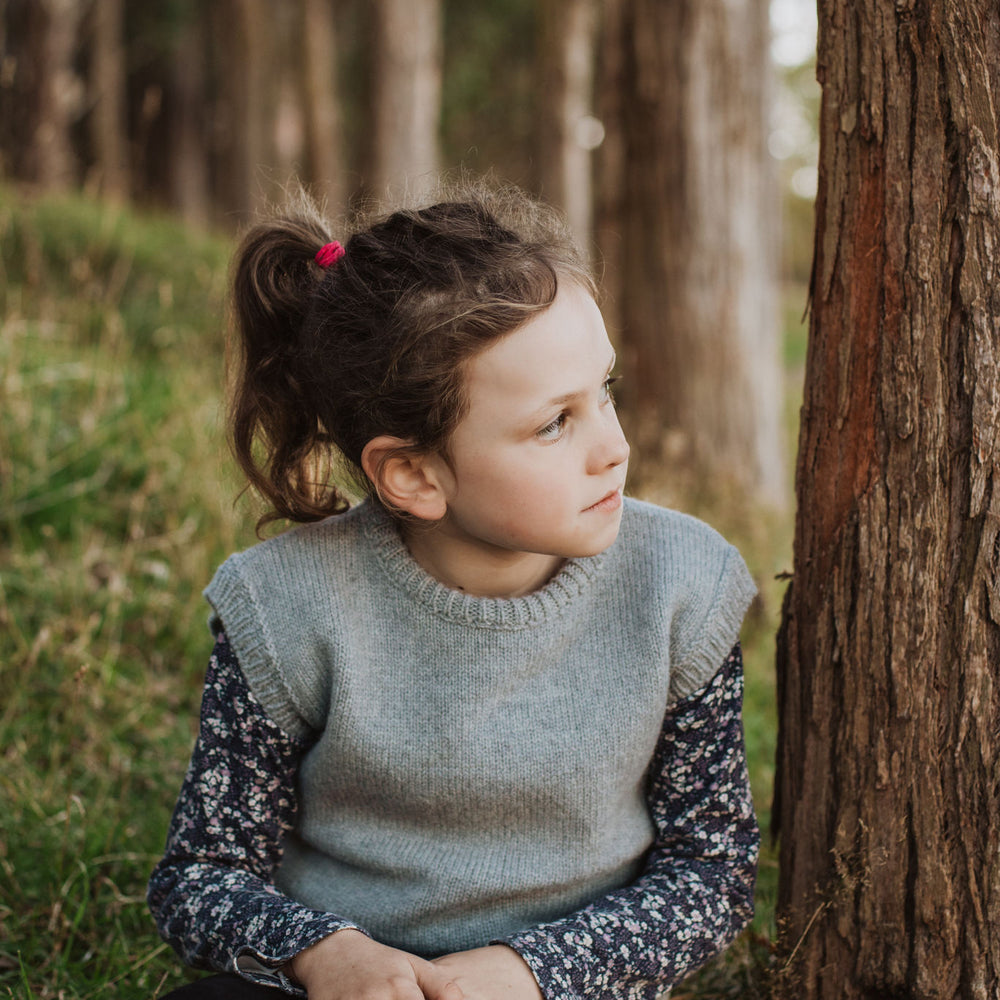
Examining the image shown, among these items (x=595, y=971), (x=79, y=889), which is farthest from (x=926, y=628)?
(x=79, y=889)

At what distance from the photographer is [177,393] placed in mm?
4512

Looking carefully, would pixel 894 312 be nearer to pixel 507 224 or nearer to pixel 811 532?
pixel 811 532

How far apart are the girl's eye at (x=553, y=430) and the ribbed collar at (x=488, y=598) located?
25 cm

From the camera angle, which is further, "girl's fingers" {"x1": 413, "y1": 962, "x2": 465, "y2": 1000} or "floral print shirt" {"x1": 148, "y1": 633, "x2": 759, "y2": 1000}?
"floral print shirt" {"x1": 148, "y1": 633, "x2": 759, "y2": 1000}

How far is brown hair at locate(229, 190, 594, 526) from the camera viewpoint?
5.56 feet

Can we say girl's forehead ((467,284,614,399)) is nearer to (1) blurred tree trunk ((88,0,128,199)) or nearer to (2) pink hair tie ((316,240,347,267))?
(2) pink hair tie ((316,240,347,267))

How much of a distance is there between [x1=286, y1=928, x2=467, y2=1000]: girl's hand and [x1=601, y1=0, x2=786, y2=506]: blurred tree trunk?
11.9 ft

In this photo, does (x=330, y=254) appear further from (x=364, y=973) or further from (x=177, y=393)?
(x=177, y=393)

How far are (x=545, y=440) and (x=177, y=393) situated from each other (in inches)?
125

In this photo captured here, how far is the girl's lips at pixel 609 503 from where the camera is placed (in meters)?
1.71

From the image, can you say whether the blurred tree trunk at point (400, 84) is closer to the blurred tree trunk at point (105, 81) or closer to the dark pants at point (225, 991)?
the blurred tree trunk at point (105, 81)

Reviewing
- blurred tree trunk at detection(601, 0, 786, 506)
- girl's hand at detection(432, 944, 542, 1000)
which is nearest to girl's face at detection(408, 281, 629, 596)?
girl's hand at detection(432, 944, 542, 1000)

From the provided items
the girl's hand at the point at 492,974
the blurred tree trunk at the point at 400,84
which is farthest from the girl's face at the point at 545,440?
the blurred tree trunk at the point at 400,84

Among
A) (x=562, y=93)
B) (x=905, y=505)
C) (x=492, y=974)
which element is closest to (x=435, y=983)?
(x=492, y=974)
